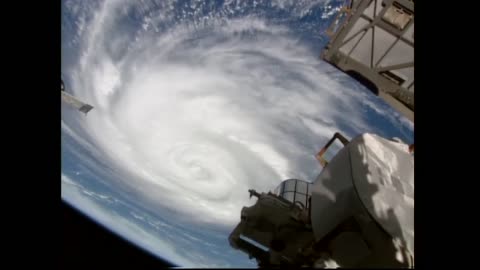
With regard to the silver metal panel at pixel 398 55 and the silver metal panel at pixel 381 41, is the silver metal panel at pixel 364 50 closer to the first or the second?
the silver metal panel at pixel 381 41

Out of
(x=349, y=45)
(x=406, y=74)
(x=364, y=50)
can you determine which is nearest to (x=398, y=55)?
(x=406, y=74)

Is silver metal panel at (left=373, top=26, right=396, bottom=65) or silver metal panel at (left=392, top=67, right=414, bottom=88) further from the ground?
silver metal panel at (left=373, top=26, right=396, bottom=65)

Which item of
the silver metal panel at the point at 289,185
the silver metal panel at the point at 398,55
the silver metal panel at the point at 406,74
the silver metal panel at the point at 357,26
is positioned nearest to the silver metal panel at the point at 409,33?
the silver metal panel at the point at 398,55

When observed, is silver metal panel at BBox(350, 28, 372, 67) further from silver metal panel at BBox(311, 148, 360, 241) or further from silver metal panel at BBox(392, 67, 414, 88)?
silver metal panel at BBox(311, 148, 360, 241)

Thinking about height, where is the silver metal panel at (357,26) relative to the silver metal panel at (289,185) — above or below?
above

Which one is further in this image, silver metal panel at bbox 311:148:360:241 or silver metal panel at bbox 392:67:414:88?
silver metal panel at bbox 392:67:414:88

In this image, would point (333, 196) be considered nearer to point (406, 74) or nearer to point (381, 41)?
point (406, 74)

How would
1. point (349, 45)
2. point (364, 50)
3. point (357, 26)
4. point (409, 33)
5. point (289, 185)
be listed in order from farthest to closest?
point (289, 185)
point (349, 45)
point (364, 50)
point (357, 26)
point (409, 33)

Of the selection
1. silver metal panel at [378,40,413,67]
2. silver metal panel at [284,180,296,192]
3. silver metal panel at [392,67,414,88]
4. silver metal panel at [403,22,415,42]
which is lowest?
silver metal panel at [284,180,296,192]

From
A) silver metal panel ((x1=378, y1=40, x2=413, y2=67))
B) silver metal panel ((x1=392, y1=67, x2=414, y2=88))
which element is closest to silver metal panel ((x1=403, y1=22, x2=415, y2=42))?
silver metal panel ((x1=378, y1=40, x2=413, y2=67))

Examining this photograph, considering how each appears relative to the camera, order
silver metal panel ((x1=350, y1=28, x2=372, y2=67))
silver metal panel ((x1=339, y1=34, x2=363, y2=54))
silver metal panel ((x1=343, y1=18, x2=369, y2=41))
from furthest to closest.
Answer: silver metal panel ((x1=339, y1=34, x2=363, y2=54)), silver metal panel ((x1=350, y1=28, x2=372, y2=67)), silver metal panel ((x1=343, y1=18, x2=369, y2=41))
